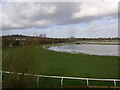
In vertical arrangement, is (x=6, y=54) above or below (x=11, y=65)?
above

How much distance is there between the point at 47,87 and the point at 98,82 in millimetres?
2972

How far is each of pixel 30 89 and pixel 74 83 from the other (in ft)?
8.40

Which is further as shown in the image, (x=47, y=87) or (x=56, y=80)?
(x=56, y=80)

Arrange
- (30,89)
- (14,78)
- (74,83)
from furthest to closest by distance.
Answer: (74,83) < (30,89) < (14,78)

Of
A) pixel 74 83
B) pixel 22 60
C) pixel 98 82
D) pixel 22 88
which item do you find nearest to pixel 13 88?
pixel 22 88

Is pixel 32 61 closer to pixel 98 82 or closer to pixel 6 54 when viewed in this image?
pixel 6 54

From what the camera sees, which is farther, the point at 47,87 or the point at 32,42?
the point at 47,87

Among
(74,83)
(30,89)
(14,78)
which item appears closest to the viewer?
(14,78)

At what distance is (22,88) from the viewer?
6.39 m

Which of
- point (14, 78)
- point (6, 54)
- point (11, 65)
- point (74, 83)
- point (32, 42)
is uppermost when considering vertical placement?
point (32, 42)

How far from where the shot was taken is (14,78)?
6207 mm

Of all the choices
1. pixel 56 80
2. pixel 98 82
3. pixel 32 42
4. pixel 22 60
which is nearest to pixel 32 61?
pixel 22 60

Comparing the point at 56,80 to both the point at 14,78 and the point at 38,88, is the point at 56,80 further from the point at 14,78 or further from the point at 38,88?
the point at 14,78

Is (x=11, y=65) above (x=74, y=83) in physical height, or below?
above
